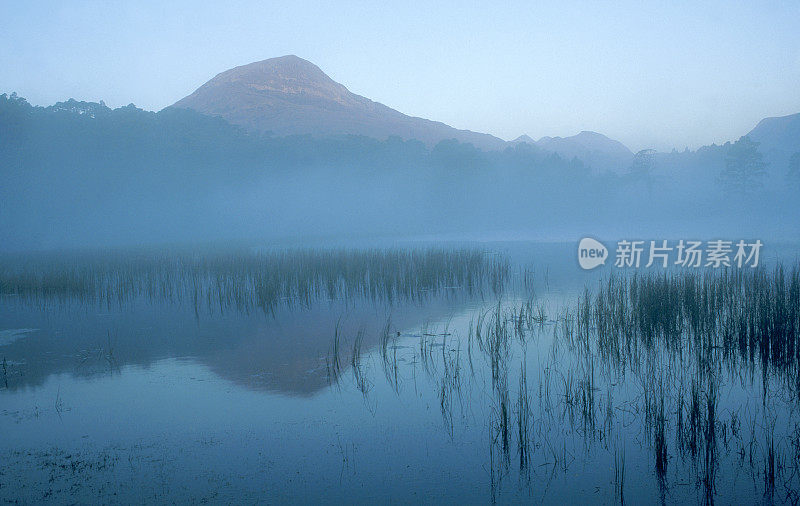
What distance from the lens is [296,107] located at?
140 metres

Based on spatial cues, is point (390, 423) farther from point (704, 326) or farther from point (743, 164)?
point (743, 164)

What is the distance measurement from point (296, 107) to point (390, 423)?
468 ft

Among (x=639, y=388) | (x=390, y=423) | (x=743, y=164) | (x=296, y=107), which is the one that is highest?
(x=296, y=107)

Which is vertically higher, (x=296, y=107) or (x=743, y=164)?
(x=296, y=107)

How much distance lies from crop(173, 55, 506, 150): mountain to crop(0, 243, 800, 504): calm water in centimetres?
11051

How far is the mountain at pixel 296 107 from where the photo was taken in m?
128

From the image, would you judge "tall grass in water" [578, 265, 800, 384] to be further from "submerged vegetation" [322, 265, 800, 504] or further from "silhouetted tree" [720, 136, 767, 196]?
"silhouetted tree" [720, 136, 767, 196]

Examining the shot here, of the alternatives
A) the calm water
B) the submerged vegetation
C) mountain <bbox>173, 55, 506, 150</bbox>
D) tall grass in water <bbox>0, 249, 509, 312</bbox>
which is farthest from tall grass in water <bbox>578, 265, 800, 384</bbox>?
mountain <bbox>173, 55, 506, 150</bbox>

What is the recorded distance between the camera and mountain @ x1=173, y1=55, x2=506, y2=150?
128 metres

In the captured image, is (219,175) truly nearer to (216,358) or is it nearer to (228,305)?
(228,305)

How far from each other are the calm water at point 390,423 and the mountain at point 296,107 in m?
111

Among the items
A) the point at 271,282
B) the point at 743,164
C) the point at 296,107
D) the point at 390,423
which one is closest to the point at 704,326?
the point at 390,423

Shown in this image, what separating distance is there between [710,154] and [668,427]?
118 m

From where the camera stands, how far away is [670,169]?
134750 mm
